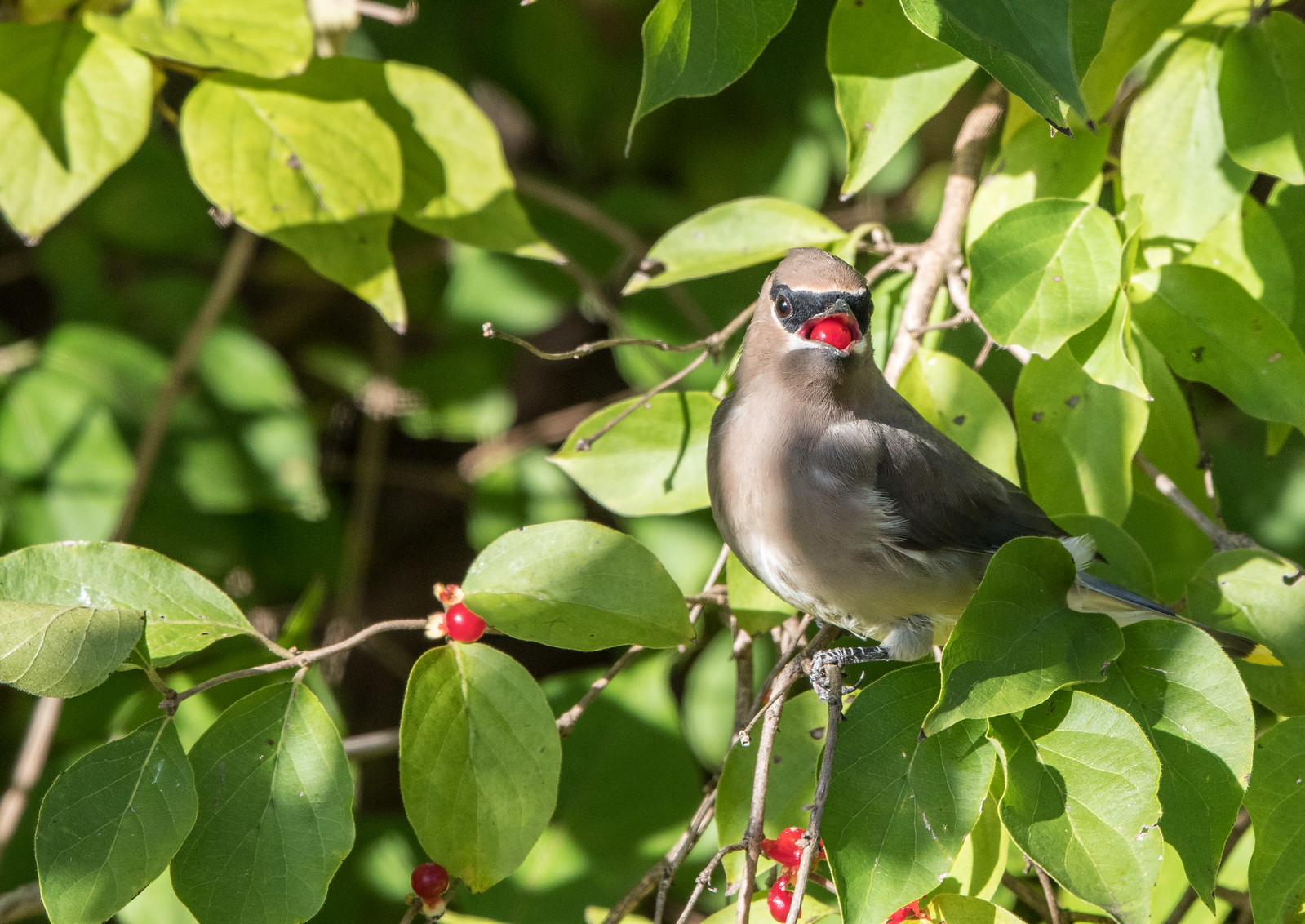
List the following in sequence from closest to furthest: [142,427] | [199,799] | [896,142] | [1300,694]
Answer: [199,799] < [1300,694] < [896,142] < [142,427]

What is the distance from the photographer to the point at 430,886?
228cm

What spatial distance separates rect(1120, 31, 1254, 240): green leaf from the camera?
→ 251 cm

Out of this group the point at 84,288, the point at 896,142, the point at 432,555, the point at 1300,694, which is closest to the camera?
the point at 1300,694

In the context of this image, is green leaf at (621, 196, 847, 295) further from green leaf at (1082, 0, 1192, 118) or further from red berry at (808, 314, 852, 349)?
green leaf at (1082, 0, 1192, 118)

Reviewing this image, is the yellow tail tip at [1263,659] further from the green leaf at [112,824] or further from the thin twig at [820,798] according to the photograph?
the green leaf at [112,824]

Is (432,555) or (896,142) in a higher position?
(896,142)

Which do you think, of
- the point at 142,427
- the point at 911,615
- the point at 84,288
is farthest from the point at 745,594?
the point at 84,288

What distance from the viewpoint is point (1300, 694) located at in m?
2.17

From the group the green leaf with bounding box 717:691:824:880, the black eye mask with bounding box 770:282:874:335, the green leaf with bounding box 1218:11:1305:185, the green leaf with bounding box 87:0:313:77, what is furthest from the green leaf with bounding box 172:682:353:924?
the green leaf with bounding box 1218:11:1305:185

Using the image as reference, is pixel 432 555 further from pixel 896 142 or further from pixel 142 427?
pixel 896 142

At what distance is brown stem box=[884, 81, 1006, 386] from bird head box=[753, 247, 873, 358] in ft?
0.53

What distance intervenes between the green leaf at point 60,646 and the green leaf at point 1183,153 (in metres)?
2.10

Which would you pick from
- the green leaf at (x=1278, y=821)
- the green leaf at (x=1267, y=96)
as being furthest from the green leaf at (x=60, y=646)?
the green leaf at (x=1267, y=96)

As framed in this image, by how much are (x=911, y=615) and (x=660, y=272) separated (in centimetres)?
96
